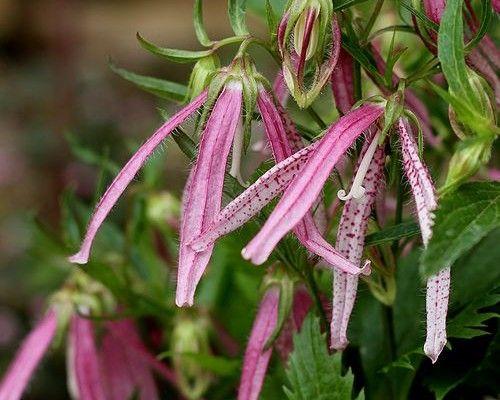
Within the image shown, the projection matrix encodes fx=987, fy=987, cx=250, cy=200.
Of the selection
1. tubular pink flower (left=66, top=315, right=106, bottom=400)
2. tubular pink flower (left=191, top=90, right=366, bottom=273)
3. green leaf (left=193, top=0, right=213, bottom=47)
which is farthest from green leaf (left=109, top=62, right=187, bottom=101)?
tubular pink flower (left=66, top=315, right=106, bottom=400)

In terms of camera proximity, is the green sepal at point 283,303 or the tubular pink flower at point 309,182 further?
the green sepal at point 283,303

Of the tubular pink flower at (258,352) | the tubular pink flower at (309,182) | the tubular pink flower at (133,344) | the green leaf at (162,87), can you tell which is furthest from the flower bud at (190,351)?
the tubular pink flower at (309,182)

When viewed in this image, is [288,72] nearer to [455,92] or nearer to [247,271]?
[455,92]

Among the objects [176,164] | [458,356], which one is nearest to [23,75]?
[176,164]

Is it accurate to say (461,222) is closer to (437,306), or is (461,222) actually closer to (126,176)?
(437,306)

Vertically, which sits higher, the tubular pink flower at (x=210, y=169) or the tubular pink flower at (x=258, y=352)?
the tubular pink flower at (x=210, y=169)

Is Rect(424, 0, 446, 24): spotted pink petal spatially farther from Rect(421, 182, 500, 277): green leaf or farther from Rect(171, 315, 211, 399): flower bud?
Rect(171, 315, 211, 399): flower bud

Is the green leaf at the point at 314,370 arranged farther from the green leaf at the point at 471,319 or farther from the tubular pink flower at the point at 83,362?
the tubular pink flower at the point at 83,362
